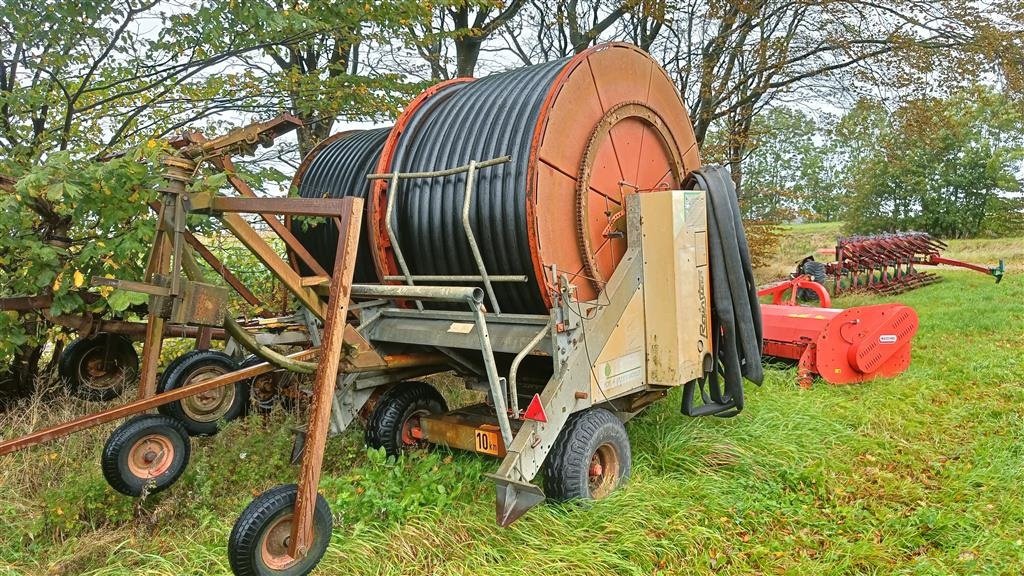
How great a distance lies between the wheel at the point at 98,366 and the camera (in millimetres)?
5520

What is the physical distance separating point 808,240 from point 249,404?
2856 cm

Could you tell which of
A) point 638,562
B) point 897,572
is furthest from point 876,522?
point 638,562

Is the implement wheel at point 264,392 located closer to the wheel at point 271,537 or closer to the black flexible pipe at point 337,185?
the black flexible pipe at point 337,185

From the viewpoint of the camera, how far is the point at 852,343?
6.43 metres

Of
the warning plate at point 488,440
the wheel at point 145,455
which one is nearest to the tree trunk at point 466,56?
the warning plate at point 488,440

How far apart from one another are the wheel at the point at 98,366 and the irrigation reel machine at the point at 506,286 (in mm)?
1276

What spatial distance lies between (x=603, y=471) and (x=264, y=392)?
311 cm

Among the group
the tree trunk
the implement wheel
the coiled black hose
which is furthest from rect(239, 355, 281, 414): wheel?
the tree trunk

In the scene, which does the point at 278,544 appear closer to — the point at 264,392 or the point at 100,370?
the point at 264,392

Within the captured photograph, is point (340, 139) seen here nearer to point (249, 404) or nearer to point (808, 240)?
point (249, 404)

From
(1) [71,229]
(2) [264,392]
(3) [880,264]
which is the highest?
(1) [71,229]

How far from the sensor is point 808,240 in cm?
2934

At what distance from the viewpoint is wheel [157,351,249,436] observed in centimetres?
479

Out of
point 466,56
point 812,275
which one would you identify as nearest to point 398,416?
point 466,56
